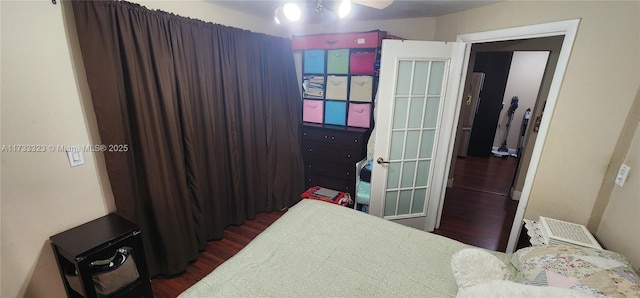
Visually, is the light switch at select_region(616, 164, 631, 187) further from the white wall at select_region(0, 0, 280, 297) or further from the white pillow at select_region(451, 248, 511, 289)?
the white wall at select_region(0, 0, 280, 297)

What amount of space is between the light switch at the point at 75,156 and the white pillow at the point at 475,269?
87.3 inches

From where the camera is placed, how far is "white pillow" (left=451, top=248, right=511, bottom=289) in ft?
3.55

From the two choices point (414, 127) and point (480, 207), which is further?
point (480, 207)

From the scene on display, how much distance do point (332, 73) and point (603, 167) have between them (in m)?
2.34

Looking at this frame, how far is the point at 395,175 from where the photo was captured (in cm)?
243

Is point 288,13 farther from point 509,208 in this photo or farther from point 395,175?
point 509,208

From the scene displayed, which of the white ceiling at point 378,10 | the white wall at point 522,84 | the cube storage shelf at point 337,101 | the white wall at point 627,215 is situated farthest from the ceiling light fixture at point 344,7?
the white wall at point 522,84

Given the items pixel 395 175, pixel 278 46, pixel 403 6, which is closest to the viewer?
pixel 403 6

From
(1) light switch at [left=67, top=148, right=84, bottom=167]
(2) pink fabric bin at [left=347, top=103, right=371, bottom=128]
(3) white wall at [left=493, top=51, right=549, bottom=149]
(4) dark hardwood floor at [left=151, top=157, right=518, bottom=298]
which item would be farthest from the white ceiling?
(3) white wall at [left=493, top=51, right=549, bottom=149]

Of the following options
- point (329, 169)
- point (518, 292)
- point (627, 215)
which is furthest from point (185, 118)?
point (627, 215)

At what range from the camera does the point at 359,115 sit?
2904 millimetres

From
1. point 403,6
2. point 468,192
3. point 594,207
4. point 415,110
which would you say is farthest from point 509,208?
point 403,6

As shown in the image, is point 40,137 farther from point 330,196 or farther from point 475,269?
point 475,269

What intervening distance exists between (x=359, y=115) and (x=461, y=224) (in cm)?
166
